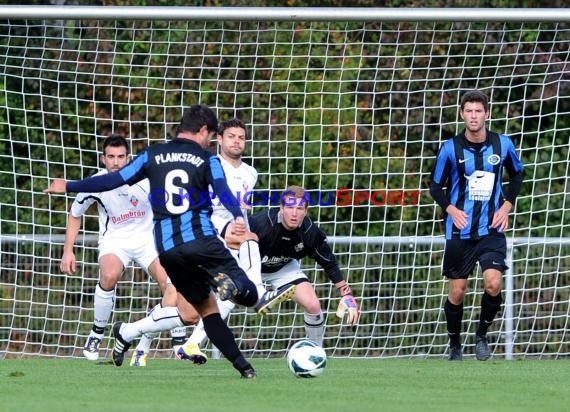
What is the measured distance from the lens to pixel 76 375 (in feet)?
25.6

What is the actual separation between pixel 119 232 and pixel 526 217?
477 cm

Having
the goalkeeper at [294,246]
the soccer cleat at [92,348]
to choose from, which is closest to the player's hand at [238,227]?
the goalkeeper at [294,246]

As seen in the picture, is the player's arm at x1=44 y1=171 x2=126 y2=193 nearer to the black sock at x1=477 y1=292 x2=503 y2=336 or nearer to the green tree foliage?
the black sock at x1=477 y1=292 x2=503 y2=336

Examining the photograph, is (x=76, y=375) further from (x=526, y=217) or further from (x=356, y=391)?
(x=526, y=217)

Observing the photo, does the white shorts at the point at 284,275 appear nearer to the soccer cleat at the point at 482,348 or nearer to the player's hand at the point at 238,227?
the soccer cleat at the point at 482,348

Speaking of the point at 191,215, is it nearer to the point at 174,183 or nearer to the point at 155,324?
the point at 174,183

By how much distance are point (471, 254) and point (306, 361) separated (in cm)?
249

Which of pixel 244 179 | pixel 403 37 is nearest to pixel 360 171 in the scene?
pixel 403 37

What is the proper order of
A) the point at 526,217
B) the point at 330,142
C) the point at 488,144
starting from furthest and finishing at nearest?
the point at 526,217
the point at 330,142
the point at 488,144

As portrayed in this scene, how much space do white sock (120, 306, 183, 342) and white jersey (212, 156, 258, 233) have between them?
0.96 metres

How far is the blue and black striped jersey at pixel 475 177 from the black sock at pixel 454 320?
0.58 m

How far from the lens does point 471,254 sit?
9.30m

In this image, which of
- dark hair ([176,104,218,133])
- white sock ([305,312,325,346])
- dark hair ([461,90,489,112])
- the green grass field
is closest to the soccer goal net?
white sock ([305,312,325,346])

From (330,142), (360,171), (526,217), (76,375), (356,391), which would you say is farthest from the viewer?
(526,217)
